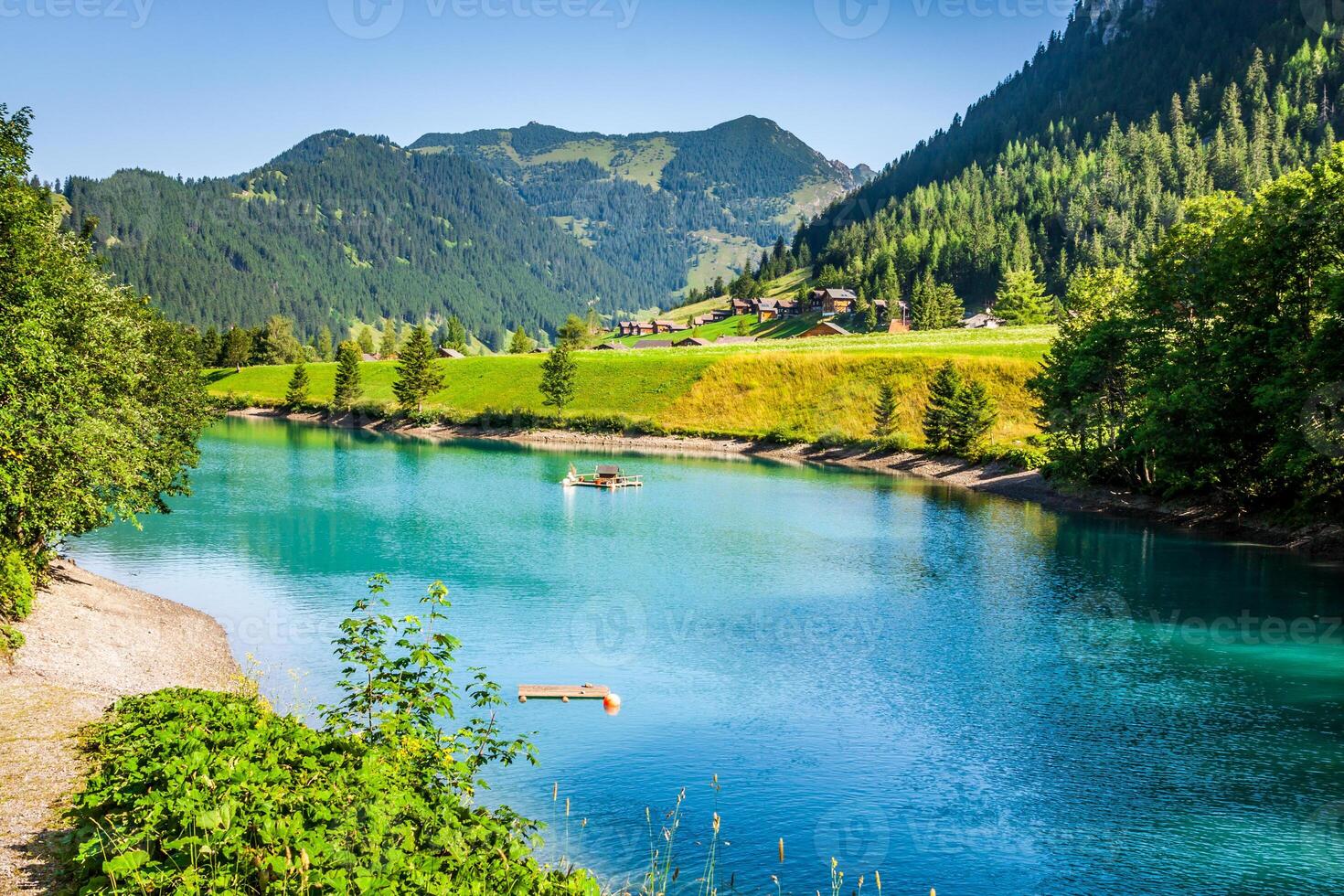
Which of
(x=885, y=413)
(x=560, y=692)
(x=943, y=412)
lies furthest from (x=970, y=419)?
(x=560, y=692)

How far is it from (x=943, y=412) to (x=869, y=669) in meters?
68.9

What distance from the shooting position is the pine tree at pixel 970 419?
94.2 meters

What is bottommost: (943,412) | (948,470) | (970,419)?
(948,470)

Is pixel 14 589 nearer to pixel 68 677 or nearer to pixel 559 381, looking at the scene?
pixel 68 677

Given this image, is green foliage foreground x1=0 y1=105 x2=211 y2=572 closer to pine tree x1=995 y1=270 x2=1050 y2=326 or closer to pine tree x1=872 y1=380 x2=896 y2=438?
pine tree x1=872 y1=380 x2=896 y2=438

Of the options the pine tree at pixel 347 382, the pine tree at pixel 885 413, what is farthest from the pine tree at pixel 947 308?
the pine tree at pixel 347 382

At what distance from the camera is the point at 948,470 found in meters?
95.4

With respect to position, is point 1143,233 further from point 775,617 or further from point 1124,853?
point 1124,853

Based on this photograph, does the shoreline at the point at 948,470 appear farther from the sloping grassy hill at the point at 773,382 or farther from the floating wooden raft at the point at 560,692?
the floating wooden raft at the point at 560,692

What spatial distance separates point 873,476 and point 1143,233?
133477mm

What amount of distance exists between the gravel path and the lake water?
86.4 inches

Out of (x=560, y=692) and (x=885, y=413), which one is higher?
(x=885, y=413)

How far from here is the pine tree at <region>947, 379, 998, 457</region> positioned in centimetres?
9419

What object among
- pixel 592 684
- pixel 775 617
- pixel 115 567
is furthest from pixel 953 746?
pixel 115 567
